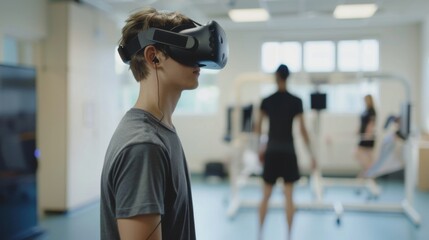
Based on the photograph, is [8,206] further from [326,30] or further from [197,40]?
[326,30]

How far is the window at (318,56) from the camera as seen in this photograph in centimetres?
711

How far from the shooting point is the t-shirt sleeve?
0.79 m

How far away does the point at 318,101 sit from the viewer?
4.62 meters

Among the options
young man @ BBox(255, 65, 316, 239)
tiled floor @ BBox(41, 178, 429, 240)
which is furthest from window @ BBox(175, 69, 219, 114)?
young man @ BBox(255, 65, 316, 239)

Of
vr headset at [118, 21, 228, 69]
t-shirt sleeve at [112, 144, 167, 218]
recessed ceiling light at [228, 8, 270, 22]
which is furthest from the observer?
recessed ceiling light at [228, 8, 270, 22]

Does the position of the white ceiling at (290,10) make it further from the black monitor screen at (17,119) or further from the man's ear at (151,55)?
the man's ear at (151,55)

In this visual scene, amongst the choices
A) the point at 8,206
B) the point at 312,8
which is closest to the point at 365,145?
the point at 312,8

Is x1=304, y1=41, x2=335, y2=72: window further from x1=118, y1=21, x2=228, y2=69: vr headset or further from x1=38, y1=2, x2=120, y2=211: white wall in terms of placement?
x1=118, y1=21, x2=228, y2=69: vr headset

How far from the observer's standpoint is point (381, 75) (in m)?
4.82

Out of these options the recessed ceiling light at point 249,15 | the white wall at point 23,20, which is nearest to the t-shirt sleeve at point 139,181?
the white wall at point 23,20

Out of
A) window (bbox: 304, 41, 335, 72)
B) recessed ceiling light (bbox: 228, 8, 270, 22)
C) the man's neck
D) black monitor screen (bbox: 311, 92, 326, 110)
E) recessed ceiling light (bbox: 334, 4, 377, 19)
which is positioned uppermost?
recessed ceiling light (bbox: 228, 8, 270, 22)

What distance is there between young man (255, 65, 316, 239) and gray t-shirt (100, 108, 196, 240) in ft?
8.04

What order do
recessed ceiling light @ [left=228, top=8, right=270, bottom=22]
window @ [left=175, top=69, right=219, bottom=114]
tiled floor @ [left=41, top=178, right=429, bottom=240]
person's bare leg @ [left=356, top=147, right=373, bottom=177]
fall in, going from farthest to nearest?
window @ [left=175, top=69, right=219, bottom=114], recessed ceiling light @ [left=228, top=8, right=270, bottom=22], person's bare leg @ [left=356, top=147, right=373, bottom=177], tiled floor @ [left=41, top=178, right=429, bottom=240]

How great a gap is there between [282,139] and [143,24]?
8.60ft
